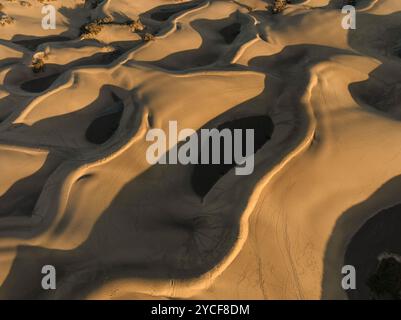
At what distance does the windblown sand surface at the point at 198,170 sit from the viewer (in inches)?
408

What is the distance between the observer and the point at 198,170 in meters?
13.0

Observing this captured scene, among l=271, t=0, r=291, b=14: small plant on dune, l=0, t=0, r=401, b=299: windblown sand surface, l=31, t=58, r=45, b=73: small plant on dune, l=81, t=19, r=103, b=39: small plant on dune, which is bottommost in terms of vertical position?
l=0, t=0, r=401, b=299: windblown sand surface

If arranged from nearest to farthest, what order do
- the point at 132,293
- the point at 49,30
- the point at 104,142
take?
the point at 132,293, the point at 104,142, the point at 49,30

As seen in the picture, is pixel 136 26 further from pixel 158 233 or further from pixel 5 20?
pixel 158 233

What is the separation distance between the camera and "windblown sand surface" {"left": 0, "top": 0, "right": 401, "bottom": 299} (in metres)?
10.4

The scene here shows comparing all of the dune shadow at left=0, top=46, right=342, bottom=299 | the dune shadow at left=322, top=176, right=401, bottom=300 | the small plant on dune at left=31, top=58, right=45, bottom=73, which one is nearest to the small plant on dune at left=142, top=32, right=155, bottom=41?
the small plant on dune at left=31, top=58, right=45, bottom=73

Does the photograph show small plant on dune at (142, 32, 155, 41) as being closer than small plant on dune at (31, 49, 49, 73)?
No

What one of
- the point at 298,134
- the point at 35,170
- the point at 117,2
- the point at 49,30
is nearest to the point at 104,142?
the point at 35,170

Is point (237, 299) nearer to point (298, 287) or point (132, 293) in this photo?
point (298, 287)

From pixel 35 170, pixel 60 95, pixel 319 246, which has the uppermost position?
pixel 60 95

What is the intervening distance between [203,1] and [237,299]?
2125 cm

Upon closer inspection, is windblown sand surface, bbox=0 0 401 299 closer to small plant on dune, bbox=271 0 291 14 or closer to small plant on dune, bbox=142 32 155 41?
small plant on dune, bbox=142 32 155 41

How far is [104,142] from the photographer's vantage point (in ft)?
45.5

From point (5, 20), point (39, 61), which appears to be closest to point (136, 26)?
point (39, 61)
